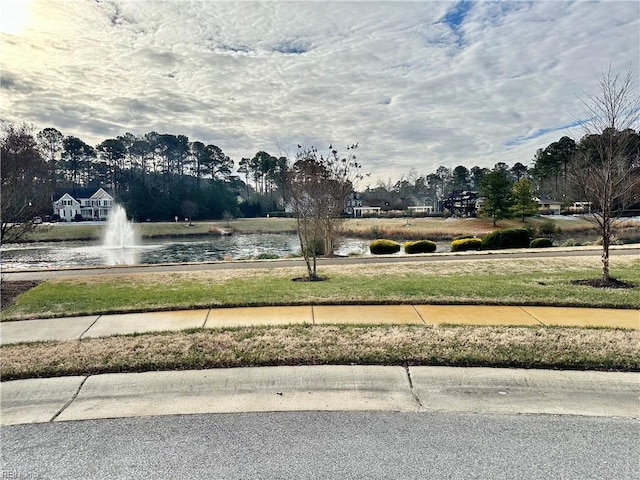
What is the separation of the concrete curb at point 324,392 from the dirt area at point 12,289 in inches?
195

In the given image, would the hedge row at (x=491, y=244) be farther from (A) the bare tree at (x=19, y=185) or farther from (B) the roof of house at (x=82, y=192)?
(B) the roof of house at (x=82, y=192)

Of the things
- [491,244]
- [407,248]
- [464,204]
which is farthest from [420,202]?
[407,248]

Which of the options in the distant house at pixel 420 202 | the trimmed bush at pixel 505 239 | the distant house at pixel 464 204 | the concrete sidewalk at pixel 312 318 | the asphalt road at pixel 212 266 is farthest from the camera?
the distant house at pixel 420 202

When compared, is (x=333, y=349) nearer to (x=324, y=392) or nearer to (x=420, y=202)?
(x=324, y=392)

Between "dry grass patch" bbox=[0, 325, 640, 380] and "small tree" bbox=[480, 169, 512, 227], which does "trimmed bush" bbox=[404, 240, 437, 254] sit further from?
"small tree" bbox=[480, 169, 512, 227]

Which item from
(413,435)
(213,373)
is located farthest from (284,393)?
(413,435)

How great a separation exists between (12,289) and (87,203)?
7177cm

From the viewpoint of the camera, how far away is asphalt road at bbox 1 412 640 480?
262 cm

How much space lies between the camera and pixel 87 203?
237ft

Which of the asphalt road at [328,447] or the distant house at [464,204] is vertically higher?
the distant house at [464,204]

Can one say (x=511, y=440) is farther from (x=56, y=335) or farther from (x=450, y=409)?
(x=56, y=335)

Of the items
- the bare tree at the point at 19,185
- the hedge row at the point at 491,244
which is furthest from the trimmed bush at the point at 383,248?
the bare tree at the point at 19,185

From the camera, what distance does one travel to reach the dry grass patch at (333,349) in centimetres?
420

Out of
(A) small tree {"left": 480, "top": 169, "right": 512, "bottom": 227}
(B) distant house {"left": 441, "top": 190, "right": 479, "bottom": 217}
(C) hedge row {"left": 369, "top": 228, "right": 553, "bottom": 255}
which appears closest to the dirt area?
(C) hedge row {"left": 369, "top": 228, "right": 553, "bottom": 255}
